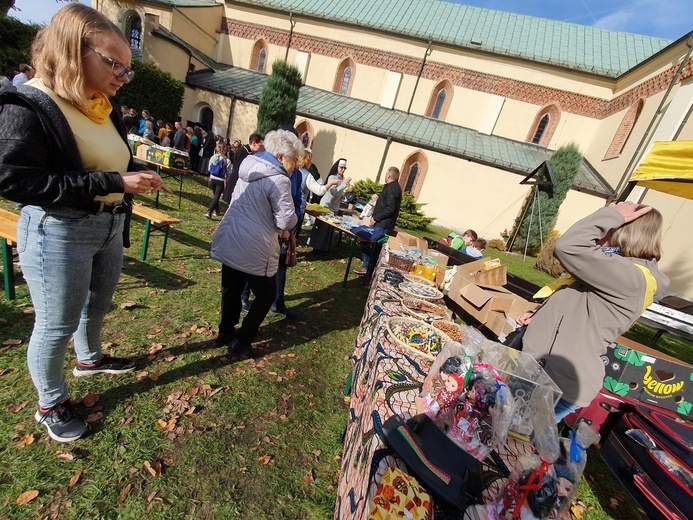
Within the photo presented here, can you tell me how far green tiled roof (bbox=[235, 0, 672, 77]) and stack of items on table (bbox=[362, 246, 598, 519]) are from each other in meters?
20.7

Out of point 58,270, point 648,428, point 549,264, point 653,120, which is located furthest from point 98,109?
point 653,120

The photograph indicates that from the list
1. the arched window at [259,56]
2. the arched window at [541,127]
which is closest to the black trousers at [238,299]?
the arched window at [541,127]

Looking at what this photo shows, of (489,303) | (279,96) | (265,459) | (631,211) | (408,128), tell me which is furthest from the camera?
(408,128)

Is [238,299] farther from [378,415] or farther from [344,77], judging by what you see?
[344,77]

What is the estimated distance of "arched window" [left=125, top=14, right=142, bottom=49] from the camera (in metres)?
17.2

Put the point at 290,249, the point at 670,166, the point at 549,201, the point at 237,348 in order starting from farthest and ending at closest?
the point at 549,201 < the point at 290,249 < the point at 237,348 < the point at 670,166

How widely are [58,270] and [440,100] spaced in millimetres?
20558

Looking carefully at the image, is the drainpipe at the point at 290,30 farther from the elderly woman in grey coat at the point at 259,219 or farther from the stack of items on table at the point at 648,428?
the stack of items on table at the point at 648,428

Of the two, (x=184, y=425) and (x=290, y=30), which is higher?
(x=290, y=30)

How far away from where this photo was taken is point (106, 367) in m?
2.51

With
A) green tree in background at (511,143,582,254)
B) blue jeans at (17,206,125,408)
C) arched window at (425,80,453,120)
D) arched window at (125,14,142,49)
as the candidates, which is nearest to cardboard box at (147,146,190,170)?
blue jeans at (17,206,125,408)

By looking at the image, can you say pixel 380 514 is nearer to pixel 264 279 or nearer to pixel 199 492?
pixel 199 492

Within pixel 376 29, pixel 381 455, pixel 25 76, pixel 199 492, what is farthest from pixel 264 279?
pixel 376 29

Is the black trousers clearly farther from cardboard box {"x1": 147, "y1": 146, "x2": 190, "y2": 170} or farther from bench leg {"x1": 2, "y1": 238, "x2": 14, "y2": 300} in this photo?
cardboard box {"x1": 147, "y1": 146, "x2": 190, "y2": 170}
